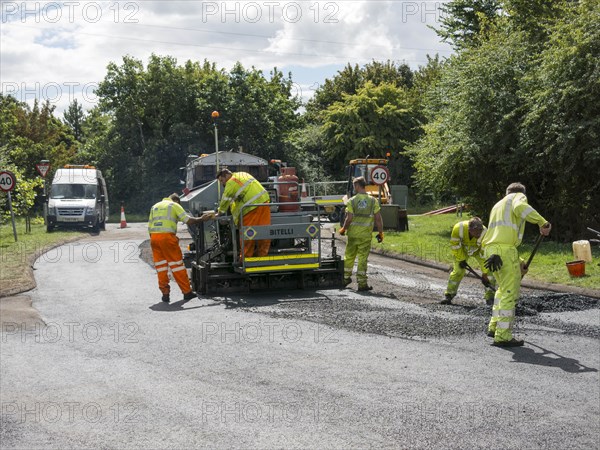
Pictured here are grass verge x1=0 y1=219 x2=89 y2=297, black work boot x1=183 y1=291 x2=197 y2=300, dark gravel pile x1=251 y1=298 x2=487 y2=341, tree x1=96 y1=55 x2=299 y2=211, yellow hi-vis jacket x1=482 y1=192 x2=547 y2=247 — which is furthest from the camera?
tree x1=96 y1=55 x2=299 y2=211

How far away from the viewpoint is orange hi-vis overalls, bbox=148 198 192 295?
12.2 m

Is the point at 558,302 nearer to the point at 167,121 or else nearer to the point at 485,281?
the point at 485,281

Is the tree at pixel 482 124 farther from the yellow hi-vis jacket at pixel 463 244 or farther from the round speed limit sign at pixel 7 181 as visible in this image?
the round speed limit sign at pixel 7 181

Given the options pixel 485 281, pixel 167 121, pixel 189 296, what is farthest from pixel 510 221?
pixel 167 121

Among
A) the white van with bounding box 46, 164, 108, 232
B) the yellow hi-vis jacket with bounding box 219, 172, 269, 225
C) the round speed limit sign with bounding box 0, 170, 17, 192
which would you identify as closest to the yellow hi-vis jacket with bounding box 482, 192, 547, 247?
the yellow hi-vis jacket with bounding box 219, 172, 269, 225

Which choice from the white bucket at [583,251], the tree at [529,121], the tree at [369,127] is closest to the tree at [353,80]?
the tree at [369,127]

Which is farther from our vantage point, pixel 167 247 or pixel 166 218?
pixel 166 218

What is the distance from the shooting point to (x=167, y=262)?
487 inches

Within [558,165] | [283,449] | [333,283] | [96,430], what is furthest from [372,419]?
[558,165]

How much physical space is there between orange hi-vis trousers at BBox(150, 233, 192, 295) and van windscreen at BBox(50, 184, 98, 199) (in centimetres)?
1603

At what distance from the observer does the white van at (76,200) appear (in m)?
26.6

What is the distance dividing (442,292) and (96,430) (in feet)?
24.5

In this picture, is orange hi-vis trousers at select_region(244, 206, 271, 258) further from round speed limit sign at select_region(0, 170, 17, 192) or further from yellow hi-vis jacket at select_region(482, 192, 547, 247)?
round speed limit sign at select_region(0, 170, 17, 192)

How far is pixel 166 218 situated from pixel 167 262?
729mm
